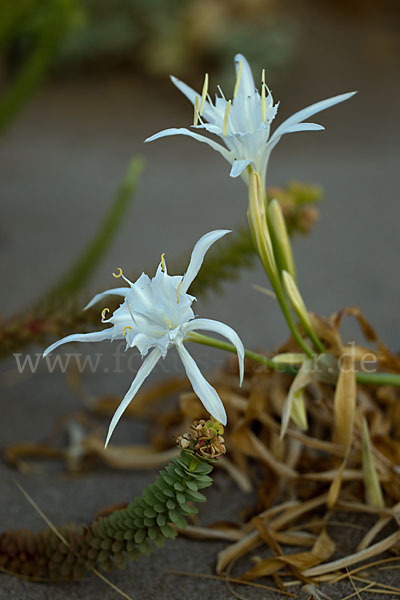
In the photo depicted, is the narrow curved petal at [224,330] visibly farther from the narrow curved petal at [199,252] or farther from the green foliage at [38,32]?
the green foliage at [38,32]

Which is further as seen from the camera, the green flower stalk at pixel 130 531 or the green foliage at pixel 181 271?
the green foliage at pixel 181 271

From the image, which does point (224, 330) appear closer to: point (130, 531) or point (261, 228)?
point (261, 228)

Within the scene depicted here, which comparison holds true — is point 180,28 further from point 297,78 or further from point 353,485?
point 353,485

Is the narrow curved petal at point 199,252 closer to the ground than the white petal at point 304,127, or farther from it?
closer to the ground

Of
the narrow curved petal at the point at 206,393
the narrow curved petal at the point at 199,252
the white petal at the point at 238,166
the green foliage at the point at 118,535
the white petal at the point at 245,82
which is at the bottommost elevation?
the green foliage at the point at 118,535

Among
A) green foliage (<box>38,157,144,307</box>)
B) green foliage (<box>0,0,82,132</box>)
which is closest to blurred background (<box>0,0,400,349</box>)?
green foliage (<box>0,0,82,132</box>)

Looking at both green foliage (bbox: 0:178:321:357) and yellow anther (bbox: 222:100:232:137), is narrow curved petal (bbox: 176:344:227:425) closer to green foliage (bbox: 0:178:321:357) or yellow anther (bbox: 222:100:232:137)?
yellow anther (bbox: 222:100:232:137)

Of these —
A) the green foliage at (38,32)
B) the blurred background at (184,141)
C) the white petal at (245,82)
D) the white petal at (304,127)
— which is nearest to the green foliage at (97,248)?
the blurred background at (184,141)

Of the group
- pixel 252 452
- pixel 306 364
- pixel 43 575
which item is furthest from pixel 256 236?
pixel 43 575
